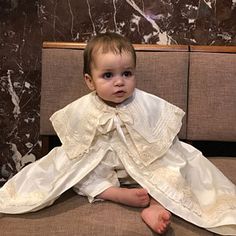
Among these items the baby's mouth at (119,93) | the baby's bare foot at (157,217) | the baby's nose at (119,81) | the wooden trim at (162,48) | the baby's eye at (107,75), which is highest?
the wooden trim at (162,48)

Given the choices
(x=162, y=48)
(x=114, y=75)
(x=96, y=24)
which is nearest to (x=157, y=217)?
(x=114, y=75)

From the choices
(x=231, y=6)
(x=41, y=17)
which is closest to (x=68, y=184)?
(x=41, y=17)

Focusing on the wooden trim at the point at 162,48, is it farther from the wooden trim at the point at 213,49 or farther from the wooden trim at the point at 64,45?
the wooden trim at the point at 64,45

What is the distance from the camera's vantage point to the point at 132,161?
1.58 m

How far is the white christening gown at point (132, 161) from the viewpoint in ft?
4.83

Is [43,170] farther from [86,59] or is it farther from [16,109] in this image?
[16,109]

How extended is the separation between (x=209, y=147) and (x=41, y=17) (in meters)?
1.05

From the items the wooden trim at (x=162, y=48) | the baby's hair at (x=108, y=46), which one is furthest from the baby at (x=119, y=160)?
the wooden trim at (x=162, y=48)

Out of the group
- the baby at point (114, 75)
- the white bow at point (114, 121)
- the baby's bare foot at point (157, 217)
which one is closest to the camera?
the baby's bare foot at point (157, 217)

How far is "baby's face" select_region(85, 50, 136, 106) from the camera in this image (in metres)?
1.51

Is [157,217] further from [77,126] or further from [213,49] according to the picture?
[213,49]

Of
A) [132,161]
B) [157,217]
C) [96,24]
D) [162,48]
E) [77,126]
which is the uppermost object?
[96,24]

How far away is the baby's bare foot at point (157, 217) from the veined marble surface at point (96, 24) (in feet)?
3.14

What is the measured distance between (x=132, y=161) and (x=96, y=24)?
0.81 m
